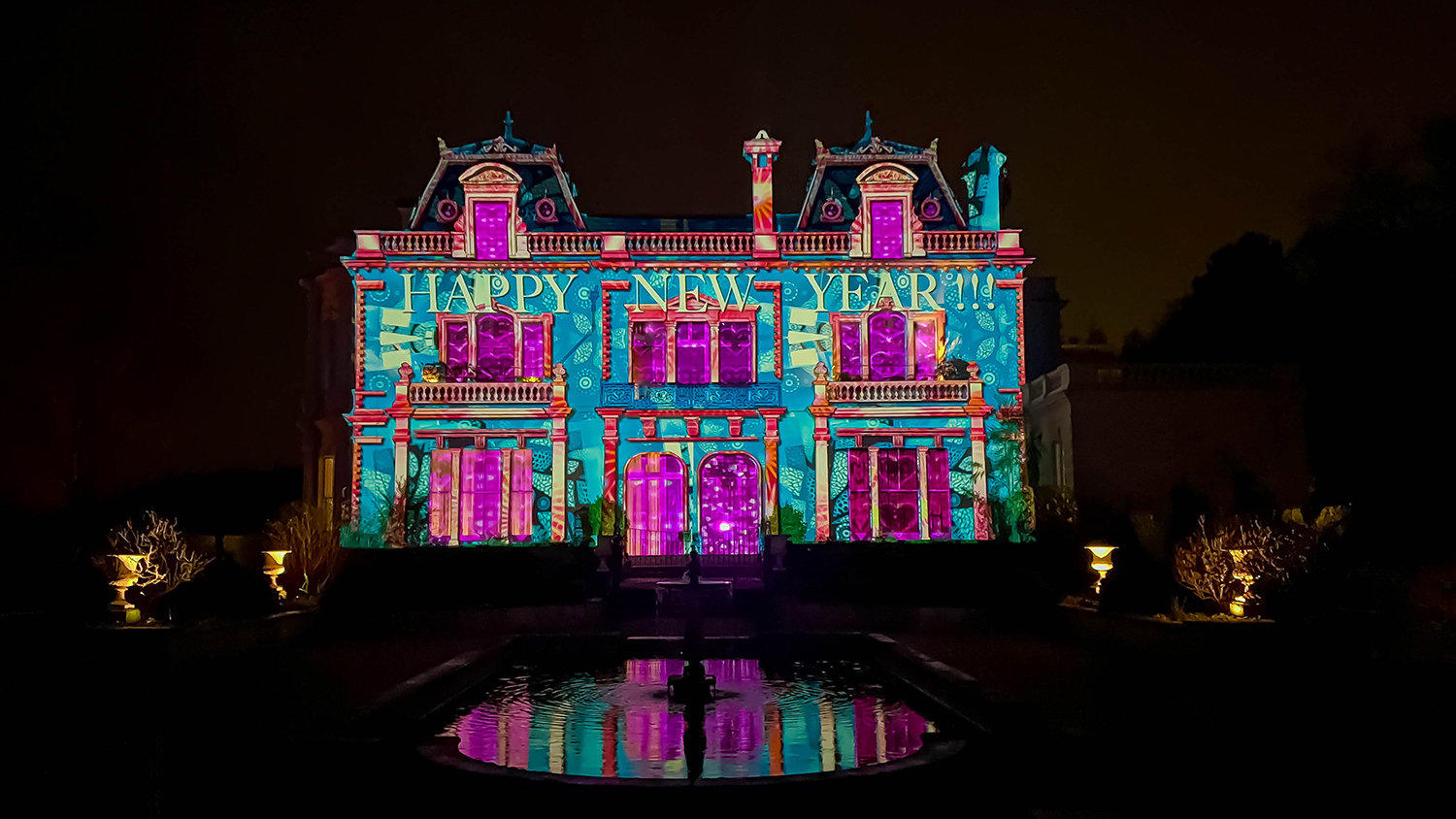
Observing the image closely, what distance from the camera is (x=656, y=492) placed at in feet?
90.3

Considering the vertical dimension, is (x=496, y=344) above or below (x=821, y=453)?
above

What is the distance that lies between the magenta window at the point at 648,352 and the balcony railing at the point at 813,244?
355cm

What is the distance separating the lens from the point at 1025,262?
28062 mm

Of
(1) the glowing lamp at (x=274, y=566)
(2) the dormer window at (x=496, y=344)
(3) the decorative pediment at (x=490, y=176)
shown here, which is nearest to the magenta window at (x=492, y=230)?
(3) the decorative pediment at (x=490, y=176)

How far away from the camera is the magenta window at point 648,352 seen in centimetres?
2783

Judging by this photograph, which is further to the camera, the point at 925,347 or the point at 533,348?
the point at 925,347

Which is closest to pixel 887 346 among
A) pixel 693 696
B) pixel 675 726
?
pixel 693 696

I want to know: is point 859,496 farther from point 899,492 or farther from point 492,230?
point 492,230

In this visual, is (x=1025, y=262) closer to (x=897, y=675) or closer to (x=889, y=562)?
(x=889, y=562)

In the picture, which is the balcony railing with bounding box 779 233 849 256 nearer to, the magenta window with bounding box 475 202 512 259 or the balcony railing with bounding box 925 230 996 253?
the balcony railing with bounding box 925 230 996 253

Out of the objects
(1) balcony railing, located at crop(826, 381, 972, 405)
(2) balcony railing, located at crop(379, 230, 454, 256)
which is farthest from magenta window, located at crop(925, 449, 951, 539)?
(2) balcony railing, located at crop(379, 230, 454, 256)

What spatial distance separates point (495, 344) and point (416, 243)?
10.0ft

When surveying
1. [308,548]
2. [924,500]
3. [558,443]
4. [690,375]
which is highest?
[690,375]

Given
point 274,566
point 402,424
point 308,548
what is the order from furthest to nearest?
point 402,424 → point 308,548 → point 274,566
